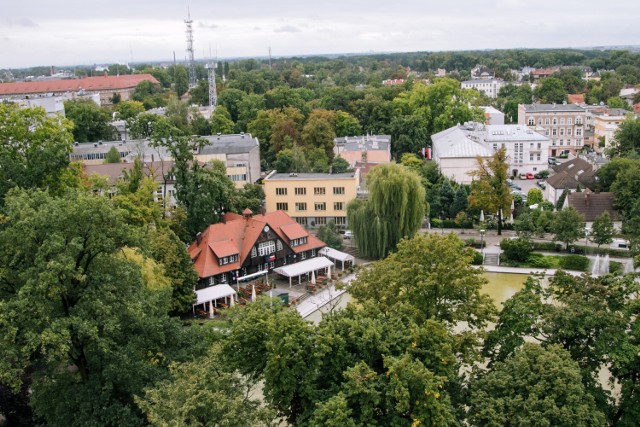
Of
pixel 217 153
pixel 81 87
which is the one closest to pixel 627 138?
pixel 217 153

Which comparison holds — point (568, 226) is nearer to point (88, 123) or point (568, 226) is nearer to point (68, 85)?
point (88, 123)

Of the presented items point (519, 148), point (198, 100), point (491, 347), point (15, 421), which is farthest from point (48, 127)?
point (198, 100)

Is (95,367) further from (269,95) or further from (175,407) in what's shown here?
(269,95)

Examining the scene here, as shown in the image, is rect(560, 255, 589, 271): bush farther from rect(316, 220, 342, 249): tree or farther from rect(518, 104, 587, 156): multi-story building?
rect(518, 104, 587, 156): multi-story building

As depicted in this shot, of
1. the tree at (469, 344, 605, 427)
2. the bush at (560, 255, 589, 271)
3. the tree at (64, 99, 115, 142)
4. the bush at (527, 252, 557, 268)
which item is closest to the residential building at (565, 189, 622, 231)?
the bush at (560, 255, 589, 271)

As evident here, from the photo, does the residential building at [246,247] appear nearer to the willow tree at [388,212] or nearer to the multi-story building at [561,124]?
the willow tree at [388,212]

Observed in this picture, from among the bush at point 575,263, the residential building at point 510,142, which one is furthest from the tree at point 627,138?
the bush at point 575,263
